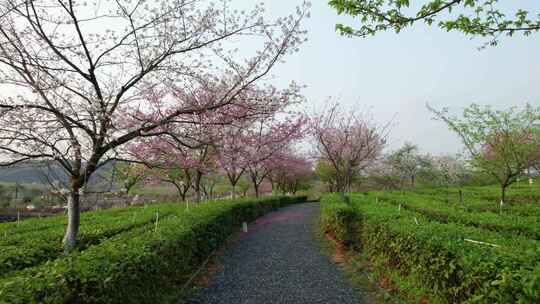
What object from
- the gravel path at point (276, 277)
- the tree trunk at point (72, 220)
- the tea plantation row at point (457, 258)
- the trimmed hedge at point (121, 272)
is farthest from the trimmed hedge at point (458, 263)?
the tree trunk at point (72, 220)

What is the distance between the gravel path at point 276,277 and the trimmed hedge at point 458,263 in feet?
3.87

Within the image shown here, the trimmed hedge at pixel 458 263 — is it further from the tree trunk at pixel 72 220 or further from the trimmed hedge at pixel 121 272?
the tree trunk at pixel 72 220

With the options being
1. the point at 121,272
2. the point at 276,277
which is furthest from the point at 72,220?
the point at 276,277

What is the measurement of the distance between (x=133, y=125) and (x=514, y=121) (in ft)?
53.2

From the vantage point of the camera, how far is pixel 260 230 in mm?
12750

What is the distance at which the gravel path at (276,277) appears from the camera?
17.0ft

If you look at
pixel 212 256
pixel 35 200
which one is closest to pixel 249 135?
A: pixel 212 256

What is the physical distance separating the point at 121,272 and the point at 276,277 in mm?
3794

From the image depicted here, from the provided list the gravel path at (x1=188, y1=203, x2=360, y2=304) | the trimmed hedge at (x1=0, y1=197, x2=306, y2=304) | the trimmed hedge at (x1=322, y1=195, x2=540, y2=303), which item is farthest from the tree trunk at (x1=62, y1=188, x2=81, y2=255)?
the trimmed hedge at (x1=322, y1=195, x2=540, y2=303)

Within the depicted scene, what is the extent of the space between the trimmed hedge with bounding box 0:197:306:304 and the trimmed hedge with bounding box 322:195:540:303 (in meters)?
3.91

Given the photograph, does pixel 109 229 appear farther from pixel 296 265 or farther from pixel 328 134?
pixel 328 134

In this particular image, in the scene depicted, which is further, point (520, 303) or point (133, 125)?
point (133, 125)

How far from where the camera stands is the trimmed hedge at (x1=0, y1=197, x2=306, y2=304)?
97.3 inches

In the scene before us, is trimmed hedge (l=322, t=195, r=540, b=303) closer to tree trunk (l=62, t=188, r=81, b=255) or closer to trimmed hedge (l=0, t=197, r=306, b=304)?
trimmed hedge (l=0, t=197, r=306, b=304)
